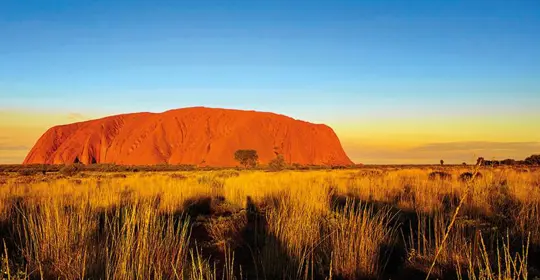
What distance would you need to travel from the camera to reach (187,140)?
98500mm

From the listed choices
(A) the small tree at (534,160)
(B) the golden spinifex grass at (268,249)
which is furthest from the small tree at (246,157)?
(B) the golden spinifex grass at (268,249)

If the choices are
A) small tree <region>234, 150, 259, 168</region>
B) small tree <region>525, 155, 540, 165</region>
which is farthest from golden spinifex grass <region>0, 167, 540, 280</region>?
small tree <region>234, 150, 259, 168</region>

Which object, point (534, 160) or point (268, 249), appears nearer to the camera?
point (268, 249)

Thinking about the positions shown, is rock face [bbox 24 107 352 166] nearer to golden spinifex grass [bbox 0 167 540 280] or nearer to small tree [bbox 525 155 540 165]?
small tree [bbox 525 155 540 165]

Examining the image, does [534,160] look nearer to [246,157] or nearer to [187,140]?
[246,157]

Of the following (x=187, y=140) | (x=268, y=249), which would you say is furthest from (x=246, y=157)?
(x=268, y=249)

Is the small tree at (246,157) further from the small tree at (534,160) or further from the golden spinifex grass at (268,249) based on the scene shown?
the golden spinifex grass at (268,249)

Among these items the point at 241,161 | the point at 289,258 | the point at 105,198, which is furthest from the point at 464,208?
the point at 241,161

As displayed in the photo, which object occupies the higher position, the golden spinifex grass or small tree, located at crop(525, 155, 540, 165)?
small tree, located at crop(525, 155, 540, 165)

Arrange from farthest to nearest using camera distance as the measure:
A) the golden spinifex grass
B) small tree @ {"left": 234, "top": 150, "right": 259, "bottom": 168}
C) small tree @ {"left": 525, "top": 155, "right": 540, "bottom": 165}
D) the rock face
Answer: the rock face, small tree @ {"left": 234, "top": 150, "right": 259, "bottom": 168}, small tree @ {"left": 525, "top": 155, "right": 540, "bottom": 165}, the golden spinifex grass

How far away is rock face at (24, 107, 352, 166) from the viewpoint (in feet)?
306

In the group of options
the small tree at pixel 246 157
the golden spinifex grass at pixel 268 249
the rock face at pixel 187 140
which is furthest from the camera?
the rock face at pixel 187 140

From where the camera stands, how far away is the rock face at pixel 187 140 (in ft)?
306

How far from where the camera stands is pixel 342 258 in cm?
465
